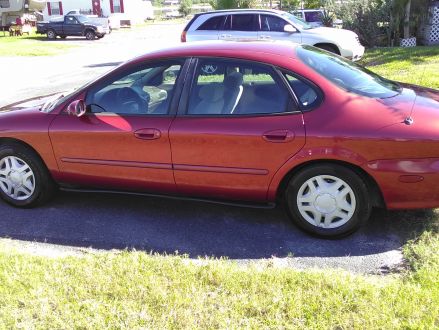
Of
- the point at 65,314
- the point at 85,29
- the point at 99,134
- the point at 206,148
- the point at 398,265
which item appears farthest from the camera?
the point at 85,29

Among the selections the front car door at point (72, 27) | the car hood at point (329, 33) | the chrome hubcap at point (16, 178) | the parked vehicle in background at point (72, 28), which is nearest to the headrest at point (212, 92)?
the chrome hubcap at point (16, 178)

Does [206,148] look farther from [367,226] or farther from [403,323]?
[403,323]

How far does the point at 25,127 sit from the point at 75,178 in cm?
66

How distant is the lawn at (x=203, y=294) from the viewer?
9.38ft

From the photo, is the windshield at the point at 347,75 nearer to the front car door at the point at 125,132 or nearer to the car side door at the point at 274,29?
the front car door at the point at 125,132

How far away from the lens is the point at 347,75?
4.30 metres

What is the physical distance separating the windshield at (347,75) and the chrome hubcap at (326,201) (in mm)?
794

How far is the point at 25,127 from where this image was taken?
4.55m

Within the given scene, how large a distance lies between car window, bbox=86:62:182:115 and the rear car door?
274 millimetres

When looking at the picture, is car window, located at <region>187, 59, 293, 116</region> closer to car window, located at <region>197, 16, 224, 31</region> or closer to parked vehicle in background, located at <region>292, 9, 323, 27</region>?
car window, located at <region>197, 16, 224, 31</region>

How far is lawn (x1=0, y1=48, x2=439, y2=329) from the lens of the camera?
9.38 feet

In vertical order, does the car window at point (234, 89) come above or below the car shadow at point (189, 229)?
above

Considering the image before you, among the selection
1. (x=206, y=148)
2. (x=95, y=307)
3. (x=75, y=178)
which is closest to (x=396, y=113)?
(x=206, y=148)

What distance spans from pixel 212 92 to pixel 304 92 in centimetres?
80
